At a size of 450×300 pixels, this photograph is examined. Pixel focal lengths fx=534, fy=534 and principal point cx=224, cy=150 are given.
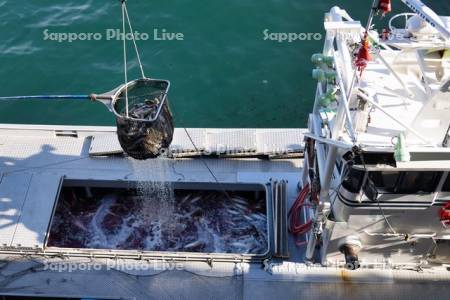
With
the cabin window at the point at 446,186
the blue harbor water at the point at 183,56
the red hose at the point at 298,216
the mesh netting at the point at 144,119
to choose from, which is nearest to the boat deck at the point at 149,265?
the red hose at the point at 298,216

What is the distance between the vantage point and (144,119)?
8.88 meters

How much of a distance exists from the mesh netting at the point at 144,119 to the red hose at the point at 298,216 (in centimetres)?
307

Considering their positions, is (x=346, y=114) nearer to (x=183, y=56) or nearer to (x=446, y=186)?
(x=446, y=186)

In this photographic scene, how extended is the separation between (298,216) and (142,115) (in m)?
3.93

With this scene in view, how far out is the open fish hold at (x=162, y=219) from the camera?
1144 cm

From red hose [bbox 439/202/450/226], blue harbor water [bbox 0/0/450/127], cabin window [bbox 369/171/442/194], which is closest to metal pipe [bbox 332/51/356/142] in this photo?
cabin window [bbox 369/171/442/194]

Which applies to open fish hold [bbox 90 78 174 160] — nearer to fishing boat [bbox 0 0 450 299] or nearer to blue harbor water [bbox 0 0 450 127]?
fishing boat [bbox 0 0 450 299]

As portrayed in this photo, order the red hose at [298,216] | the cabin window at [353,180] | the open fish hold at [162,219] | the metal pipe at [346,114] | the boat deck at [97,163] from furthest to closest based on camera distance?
the boat deck at [97,163], the open fish hold at [162,219], the red hose at [298,216], the cabin window at [353,180], the metal pipe at [346,114]

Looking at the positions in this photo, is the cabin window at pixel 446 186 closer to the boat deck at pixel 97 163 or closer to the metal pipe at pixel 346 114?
the metal pipe at pixel 346 114

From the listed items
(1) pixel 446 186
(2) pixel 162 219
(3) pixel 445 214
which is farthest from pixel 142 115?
(3) pixel 445 214

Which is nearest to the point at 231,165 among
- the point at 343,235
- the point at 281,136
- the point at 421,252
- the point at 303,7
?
the point at 281,136

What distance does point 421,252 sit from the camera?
9711 millimetres

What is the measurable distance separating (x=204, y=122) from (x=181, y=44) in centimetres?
361

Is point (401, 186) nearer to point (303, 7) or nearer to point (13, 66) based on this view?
point (303, 7)
